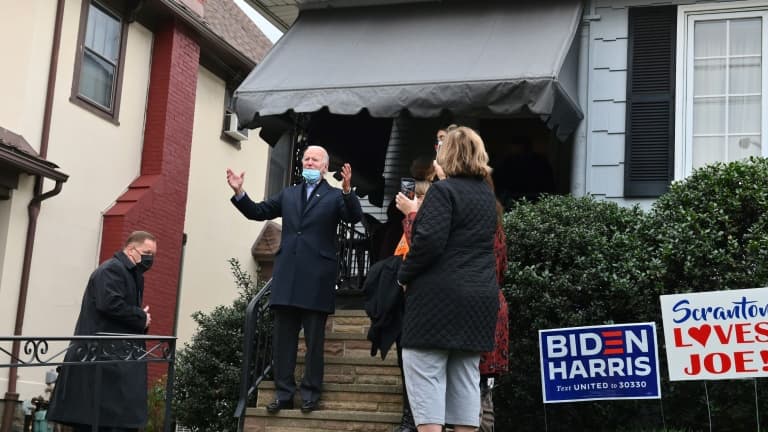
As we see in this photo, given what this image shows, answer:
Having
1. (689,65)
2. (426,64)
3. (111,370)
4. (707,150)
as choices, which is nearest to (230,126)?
(426,64)

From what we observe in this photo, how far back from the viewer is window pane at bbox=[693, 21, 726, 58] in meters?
9.12

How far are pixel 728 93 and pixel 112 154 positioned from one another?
28.6 feet

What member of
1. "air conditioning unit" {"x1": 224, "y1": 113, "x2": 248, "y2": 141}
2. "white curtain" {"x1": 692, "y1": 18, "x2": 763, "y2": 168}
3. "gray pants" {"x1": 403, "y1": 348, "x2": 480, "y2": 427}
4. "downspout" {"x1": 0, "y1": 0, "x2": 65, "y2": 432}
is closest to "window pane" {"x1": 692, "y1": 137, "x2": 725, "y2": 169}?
"white curtain" {"x1": 692, "y1": 18, "x2": 763, "y2": 168}

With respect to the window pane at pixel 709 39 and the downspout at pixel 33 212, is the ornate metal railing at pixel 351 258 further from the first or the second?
the downspout at pixel 33 212

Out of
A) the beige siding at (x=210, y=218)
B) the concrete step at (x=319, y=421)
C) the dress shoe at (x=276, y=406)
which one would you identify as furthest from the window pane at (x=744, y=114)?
the beige siding at (x=210, y=218)

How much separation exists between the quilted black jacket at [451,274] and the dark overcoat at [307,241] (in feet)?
6.84

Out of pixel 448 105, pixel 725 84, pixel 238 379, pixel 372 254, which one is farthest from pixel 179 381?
pixel 725 84

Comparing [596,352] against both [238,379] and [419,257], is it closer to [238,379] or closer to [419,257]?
[419,257]

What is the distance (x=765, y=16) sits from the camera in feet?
29.5

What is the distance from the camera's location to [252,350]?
7.44 m

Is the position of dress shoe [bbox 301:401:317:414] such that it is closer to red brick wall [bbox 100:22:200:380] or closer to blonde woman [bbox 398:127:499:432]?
blonde woman [bbox 398:127:499:432]

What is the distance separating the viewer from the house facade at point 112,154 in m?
11.9

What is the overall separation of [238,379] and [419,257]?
13.3 ft

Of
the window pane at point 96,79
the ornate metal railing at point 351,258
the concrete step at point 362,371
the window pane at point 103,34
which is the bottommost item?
the concrete step at point 362,371
